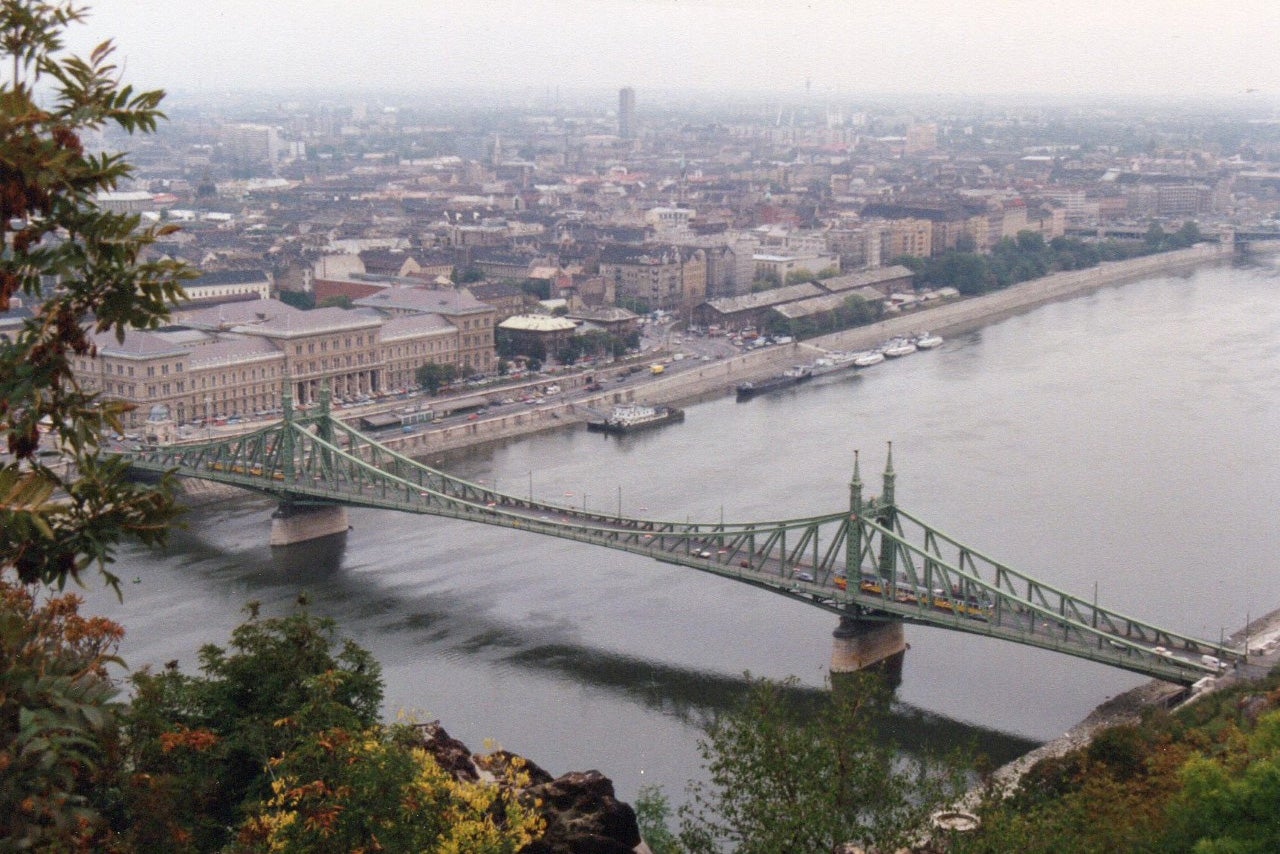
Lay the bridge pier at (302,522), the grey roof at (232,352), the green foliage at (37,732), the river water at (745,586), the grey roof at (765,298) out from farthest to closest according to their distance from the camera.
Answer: the grey roof at (765,298)
the grey roof at (232,352)
the bridge pier at (302,522)
the river water at (745,586)
the green foliage at (37,732)

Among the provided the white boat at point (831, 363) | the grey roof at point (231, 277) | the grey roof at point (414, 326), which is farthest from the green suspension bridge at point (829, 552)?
the grey roof at point (231, 277)

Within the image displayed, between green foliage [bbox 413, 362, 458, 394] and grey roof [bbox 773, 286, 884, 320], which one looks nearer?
green foliage [bbox 413, 362, 458, 394]

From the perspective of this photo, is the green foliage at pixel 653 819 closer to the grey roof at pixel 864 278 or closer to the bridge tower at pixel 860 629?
the bridge tower at pixel 860 629

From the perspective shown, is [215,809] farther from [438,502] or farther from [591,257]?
[591,257]

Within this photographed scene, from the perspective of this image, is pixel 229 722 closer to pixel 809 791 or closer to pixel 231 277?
pixel 809 791

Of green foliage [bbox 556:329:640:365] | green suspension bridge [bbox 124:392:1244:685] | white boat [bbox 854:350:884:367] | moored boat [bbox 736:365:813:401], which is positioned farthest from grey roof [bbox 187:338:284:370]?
white boat [bbox 854:350:884:367]

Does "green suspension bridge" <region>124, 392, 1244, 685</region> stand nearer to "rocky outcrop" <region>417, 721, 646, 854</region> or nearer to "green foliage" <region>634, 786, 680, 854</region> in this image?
"green foliage" <region>634, 786, 680, 854</region>
